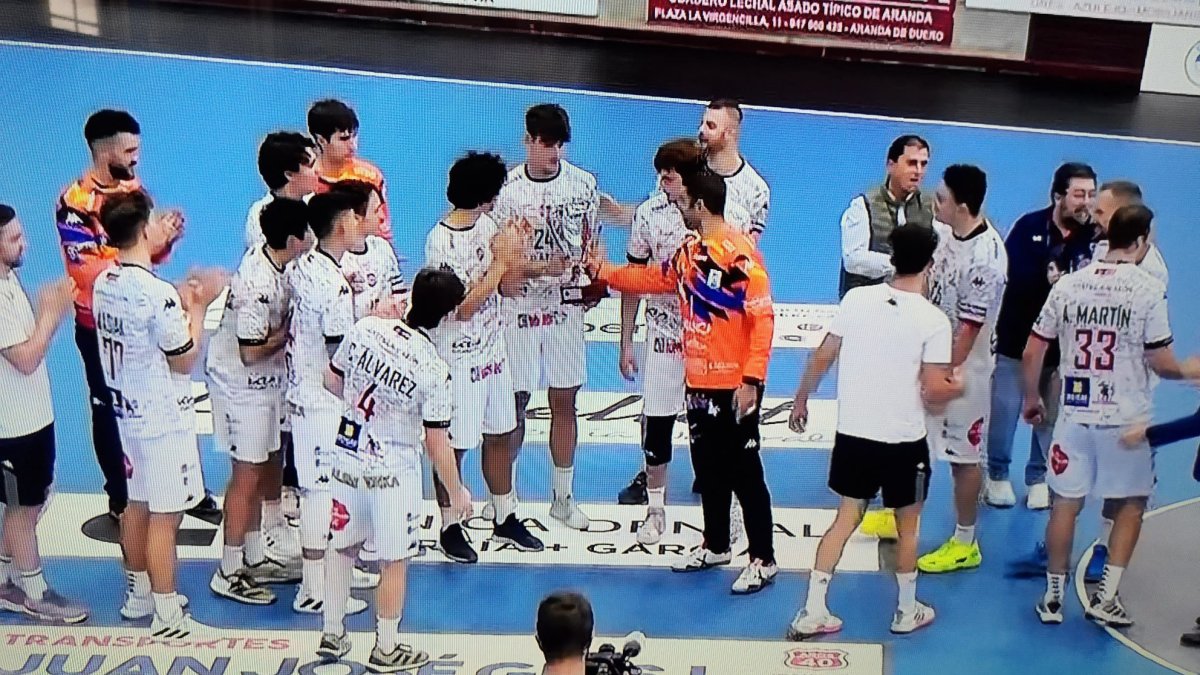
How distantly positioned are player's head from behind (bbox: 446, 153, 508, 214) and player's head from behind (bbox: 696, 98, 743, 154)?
57 centimetres

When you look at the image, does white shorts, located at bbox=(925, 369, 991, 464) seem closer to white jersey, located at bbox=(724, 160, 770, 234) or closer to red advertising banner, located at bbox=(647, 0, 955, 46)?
white jersey, located at bbox=(724, 160, 770, 234)

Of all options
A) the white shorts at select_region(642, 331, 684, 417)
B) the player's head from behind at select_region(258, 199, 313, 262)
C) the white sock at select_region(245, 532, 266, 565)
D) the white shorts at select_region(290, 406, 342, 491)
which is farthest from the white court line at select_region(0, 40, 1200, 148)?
the white sock at select_region(245, 532, 266, 565)

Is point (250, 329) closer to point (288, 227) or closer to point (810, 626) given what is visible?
point (288, 227)

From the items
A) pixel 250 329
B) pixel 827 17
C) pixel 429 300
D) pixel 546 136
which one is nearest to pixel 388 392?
pixel 429 300

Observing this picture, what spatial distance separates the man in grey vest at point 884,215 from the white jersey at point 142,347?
5.63ft

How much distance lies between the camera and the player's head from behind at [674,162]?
10.5 feet

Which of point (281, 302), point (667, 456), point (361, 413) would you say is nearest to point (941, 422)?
point (667, 456)

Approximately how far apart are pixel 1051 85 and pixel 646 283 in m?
1.75

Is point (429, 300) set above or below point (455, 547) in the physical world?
above

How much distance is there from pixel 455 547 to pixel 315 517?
422 millimetres

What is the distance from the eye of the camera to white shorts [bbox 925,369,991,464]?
332cm

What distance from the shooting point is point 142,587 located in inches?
127

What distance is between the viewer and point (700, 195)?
314 cm

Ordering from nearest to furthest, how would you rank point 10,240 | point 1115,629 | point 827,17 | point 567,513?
1. point 10,240
2. point 1115,629
3. point 567,513
4. point 827,17
